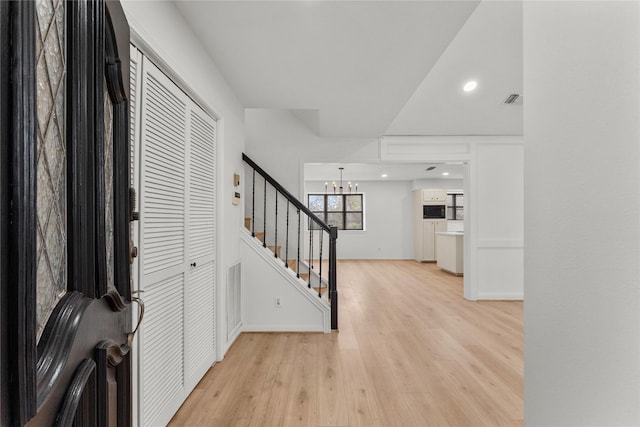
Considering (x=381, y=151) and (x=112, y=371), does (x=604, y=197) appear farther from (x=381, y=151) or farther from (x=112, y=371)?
(x=381, y=151)

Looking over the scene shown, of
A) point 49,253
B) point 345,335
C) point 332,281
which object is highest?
point 49,253

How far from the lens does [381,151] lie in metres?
5.03

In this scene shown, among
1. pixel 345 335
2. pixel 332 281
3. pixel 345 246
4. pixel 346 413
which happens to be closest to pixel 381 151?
pixel 332 281

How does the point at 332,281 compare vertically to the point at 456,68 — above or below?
below

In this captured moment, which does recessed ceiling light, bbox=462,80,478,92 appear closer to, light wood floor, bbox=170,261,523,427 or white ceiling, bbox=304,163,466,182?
light wood floor, bbox=170,261,523,427

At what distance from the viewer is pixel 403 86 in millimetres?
3078

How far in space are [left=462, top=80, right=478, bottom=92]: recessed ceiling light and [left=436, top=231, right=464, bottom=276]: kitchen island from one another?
3.76 m

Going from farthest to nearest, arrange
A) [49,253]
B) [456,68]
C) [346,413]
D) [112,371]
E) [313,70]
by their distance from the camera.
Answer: [456,68]
[313,70]
[346,413]
[112,371]
[49,253]

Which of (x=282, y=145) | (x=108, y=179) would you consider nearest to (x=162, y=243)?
(x=108, y=179)

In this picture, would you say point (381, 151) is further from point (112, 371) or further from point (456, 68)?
point (112, 371)

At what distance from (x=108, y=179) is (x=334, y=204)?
9.59 meters

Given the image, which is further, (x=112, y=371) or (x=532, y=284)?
(x=532, y=284)

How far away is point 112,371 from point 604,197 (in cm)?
131

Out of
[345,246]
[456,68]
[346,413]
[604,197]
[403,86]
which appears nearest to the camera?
[604,197]
